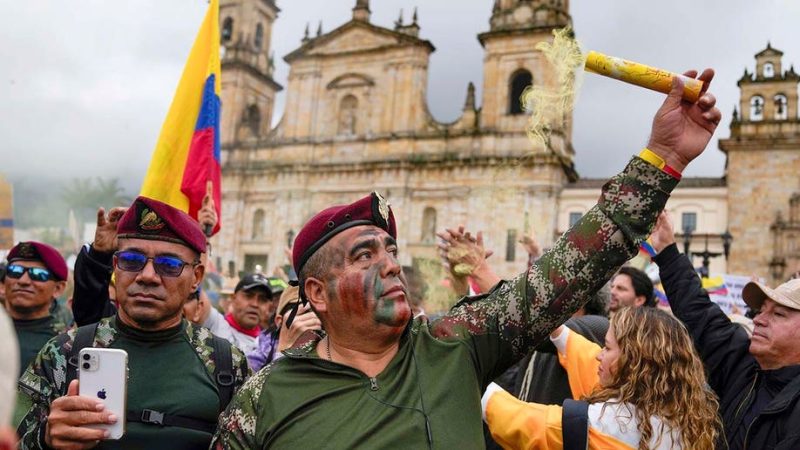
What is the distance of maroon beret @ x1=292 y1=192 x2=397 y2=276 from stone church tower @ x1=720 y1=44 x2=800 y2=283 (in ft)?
98.8

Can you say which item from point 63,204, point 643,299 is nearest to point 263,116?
point 63,204

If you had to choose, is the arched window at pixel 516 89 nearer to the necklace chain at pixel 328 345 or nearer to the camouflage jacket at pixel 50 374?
the camouflage jacket at pixel 50 374

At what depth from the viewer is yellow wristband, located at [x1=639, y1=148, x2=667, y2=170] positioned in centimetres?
183

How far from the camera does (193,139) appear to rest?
21.7 ft

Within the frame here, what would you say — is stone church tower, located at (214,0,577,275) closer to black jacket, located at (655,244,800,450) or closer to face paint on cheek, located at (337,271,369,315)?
black jacket, located at (655,244,800,450)

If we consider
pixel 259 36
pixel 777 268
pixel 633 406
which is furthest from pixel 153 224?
pixel 259 36

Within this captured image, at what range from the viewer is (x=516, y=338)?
1.94m

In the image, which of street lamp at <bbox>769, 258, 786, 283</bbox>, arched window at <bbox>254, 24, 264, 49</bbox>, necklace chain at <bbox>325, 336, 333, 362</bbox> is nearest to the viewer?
necklace chain at <bbox>325, 336, 333, 362</bbox>

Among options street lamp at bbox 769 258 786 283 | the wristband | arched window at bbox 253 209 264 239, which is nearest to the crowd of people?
the wristband

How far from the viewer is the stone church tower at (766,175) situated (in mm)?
28500

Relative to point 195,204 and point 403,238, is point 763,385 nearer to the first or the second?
point 195,204

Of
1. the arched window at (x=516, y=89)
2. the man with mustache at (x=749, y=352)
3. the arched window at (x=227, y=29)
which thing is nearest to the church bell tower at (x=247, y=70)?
the arched window at (x=227, y=29)

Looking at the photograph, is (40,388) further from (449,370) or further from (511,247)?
(511,247)

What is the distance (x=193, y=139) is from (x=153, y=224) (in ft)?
14.1
